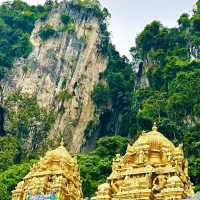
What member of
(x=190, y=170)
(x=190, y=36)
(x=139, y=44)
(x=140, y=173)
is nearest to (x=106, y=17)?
(x=139, y=44)

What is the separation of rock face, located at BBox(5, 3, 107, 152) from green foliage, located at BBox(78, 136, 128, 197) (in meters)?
5.37

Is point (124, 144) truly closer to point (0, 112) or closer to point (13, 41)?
point (0, 112)

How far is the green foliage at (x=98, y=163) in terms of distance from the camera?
37250 mm

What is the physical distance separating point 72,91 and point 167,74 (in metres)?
8.17

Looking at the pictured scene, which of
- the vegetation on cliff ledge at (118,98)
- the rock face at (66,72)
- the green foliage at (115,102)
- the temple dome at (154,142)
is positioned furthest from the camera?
the green foliage at (115,102)

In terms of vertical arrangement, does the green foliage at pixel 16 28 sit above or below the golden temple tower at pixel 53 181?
above

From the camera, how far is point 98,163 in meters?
39.3

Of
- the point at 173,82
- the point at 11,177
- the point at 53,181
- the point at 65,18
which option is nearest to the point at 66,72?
the point at 65,18

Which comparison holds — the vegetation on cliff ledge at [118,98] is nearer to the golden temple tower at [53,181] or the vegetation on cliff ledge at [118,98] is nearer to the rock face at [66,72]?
the rock face at [66,72]

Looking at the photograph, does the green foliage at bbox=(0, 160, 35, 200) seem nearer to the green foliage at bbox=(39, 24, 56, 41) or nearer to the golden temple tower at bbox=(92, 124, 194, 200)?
the golden temple tower at bbox=(92, 124, 194, 200)

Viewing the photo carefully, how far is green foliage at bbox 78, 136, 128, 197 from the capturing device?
37250 mm

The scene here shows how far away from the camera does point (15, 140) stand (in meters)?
43.7

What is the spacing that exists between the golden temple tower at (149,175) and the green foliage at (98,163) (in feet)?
51.6

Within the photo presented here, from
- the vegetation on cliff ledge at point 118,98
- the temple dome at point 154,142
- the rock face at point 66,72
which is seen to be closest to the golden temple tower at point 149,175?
the temple dome at point 154,142
